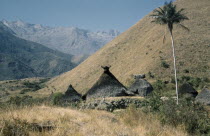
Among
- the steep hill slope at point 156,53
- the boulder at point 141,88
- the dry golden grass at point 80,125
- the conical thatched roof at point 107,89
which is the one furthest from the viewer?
the steep hill slope at point 156,53

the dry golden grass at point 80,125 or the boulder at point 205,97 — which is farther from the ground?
the dry golden grass at point 80,125

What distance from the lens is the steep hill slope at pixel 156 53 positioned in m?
52.1

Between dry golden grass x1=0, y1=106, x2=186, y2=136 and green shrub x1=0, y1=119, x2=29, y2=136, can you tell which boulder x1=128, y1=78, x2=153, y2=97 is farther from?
green shrub x1=0, y1=119, x2=29, y2=136

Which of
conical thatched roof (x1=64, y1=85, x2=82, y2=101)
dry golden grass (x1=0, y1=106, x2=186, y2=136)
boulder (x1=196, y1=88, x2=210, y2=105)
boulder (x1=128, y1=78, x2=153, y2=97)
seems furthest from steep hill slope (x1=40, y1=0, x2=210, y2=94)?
dry golden grass (x1=0, y1=106, x2=186, y2=136)

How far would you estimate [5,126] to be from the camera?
464 centimetres

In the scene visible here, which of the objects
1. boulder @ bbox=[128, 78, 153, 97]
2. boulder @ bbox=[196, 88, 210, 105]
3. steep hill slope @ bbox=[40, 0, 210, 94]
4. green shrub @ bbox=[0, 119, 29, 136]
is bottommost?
boulder @ bbox=[196, 88, 210, 105]

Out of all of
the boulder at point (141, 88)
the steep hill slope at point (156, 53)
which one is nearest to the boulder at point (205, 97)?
the boulder at point (141, 88)

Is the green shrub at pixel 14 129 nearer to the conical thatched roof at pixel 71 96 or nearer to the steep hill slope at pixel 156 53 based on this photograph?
the conical thatched roof at pixel 71 96

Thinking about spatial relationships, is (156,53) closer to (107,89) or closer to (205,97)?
(205,97)

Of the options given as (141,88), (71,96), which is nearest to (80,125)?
(71,96)

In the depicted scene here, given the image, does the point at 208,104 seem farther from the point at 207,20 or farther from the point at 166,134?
the point at 207,20

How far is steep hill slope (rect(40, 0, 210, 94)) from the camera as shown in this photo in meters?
52.1

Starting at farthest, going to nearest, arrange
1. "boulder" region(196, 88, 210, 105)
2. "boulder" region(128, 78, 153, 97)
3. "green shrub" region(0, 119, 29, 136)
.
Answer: "boulder" region(128, 78, 153, 97) < "boulder" region(196, 88, 210, 105) < "green shrub" region(0, 119, 29, 136)

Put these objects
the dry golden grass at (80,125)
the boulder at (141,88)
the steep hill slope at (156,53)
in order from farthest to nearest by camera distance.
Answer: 1. the steep hill slope at (156,53)
2. the boulder at (141,88)
3. the dry golden grass at (80,125)
